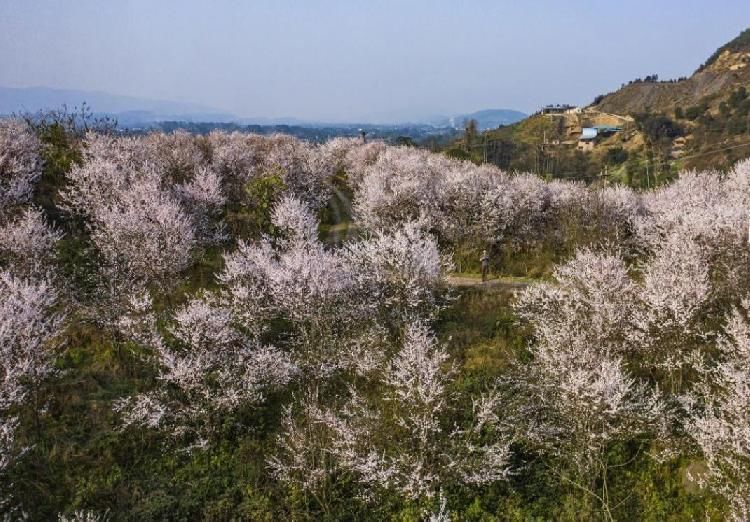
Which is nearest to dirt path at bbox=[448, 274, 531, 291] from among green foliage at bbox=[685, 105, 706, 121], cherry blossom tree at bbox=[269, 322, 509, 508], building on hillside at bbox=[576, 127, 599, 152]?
cherry blossom tree at bbox=[269, 322, 509, 508]

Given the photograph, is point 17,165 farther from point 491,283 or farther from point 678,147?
point 678,147

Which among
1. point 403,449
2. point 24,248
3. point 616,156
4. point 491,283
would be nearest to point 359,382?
point 403,449

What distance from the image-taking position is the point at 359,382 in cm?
2670

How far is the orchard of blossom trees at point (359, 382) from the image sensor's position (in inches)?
786

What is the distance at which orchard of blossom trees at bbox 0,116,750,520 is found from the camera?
19969 mm

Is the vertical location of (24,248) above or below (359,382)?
above

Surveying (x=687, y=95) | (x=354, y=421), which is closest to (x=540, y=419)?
(x=354, y=421)

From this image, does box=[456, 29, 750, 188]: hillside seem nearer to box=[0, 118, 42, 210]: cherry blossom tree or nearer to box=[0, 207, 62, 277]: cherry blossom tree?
box=[0, 118, 42, 210]: cherry blossom tree

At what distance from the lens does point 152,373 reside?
1059 inches

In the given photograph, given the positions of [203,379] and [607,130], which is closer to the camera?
[203,379]

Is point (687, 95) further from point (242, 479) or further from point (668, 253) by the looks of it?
point (242, 479)

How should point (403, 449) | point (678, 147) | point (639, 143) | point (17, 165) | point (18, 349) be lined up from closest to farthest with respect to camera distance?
point (403, 449), point (18, 349), point (17, 165), point (678, 147), point (639, 143)

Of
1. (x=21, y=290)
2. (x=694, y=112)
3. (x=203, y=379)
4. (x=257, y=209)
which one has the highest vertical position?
(x=694, y=112)

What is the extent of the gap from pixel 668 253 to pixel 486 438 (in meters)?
14.9
